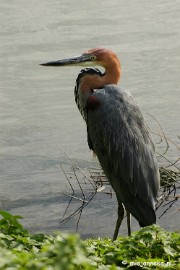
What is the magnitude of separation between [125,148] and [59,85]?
4.51 metres

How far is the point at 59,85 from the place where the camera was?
35.3 feet

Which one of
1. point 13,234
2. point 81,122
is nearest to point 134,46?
point 81,122

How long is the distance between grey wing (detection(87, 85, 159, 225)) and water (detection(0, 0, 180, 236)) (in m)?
0.91

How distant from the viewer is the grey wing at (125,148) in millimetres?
6242

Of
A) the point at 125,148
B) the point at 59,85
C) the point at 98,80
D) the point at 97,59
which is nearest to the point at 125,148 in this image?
the point at 125,148

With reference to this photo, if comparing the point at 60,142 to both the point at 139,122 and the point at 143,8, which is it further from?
the point at 143,8

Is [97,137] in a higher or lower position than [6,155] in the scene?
higher

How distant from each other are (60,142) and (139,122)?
A: 8.96 feet

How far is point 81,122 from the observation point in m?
9.63

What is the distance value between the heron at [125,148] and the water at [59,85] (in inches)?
35.4

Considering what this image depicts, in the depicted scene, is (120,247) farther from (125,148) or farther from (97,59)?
(97,59)

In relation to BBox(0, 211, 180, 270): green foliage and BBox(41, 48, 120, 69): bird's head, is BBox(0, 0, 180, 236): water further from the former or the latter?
BBox(0, 211, 180, 270): green foliage

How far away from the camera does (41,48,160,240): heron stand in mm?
6234

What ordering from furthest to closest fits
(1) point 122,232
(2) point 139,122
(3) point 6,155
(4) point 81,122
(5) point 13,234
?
(4) point 81,122 → (3) point 6,155 → (1) point 122,232 → (2) point 139,122 → (5) point 13,234
